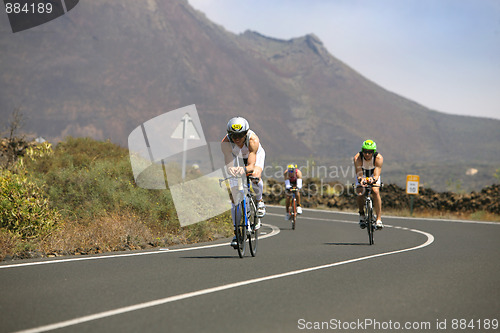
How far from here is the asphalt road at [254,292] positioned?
6012 mm

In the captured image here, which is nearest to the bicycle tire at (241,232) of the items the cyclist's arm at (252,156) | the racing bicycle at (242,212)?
the racing bicycle at (242,212)

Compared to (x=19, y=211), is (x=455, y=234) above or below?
below

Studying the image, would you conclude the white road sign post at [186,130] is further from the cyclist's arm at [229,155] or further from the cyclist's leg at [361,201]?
the cyclist's arm at [229,155]

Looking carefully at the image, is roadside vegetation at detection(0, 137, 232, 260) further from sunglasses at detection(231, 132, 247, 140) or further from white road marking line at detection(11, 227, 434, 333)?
white road marking line at detection(11, 227, 434, 333)

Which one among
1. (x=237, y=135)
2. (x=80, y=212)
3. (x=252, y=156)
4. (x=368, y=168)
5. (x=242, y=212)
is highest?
(x=237, y=135)

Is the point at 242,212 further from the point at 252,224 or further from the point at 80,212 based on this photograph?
the point at 80,212

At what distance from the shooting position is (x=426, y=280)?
8.70 meters

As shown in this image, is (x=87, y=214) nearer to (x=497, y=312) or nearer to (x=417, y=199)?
(x=497, y=312)

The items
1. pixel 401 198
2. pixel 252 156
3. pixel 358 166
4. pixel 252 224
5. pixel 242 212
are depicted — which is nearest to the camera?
pixel 252 156

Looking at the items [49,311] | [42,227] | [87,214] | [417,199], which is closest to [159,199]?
[87,214]

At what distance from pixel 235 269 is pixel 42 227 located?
14.4 feet

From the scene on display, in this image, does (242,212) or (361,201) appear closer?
(242,212)

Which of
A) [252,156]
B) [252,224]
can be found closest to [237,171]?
[252,156]

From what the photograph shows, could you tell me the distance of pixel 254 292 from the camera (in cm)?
745
